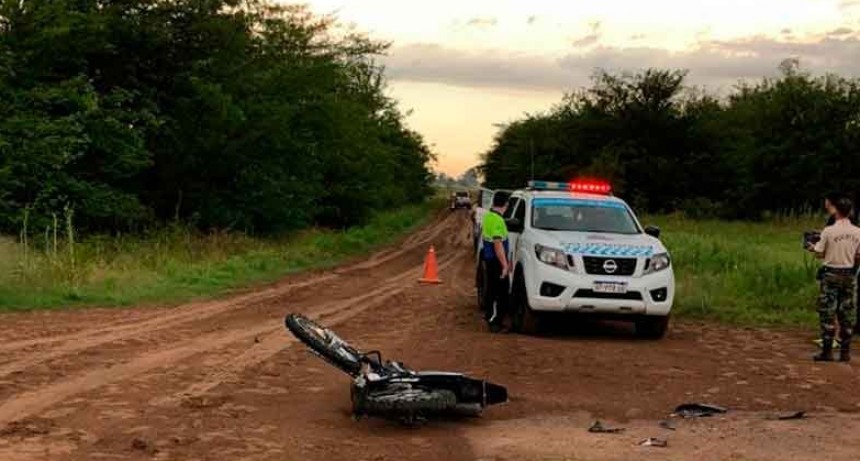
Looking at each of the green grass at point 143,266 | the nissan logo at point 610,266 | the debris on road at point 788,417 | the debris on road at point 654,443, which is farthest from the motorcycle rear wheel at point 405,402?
the green grass at point 143,266

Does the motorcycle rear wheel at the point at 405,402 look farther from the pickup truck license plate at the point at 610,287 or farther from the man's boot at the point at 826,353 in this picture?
the man's boot at the point at 826,353

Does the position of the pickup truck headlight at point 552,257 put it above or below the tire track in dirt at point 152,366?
above

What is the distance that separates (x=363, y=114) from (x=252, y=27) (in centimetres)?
1113

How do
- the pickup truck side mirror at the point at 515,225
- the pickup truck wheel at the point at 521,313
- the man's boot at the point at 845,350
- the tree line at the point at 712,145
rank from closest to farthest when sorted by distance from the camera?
1. the man's boot at the point at 845,350
2. the pickup truck wheel at the point at 521,313
3. the pickup truck side mirror at the point at 515,225
4. the tree line at the point at 712,145

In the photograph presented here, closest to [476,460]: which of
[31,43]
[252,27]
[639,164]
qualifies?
[31,43]

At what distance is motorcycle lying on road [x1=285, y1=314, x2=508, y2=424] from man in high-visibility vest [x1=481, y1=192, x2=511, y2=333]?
5.29 meters

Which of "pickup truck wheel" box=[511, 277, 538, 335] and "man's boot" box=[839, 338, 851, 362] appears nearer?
"man's boot" box=[839, 338, 851, 362]

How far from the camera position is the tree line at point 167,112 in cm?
2370

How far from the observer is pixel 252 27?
101ft

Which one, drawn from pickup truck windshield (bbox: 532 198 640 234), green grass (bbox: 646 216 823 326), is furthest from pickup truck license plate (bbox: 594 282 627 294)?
green grass (bbox: 646 216 823 326)

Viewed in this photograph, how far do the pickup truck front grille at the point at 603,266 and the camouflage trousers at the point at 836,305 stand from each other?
2.27 meters

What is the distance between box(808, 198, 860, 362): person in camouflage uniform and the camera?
10.9 m

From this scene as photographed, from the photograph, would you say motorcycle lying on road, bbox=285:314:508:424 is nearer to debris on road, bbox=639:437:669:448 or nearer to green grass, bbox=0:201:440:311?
debris on road, bbox=639:437:669:448

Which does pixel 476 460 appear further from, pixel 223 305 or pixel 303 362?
pixel 223 305
